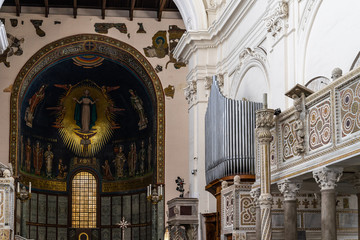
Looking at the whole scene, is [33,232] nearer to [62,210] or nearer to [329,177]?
[62,210]

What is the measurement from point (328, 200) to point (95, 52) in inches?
746

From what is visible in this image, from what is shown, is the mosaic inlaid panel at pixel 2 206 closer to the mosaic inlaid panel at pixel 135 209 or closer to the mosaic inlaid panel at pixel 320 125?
the mosaic inlaid panel at pixel 320 125

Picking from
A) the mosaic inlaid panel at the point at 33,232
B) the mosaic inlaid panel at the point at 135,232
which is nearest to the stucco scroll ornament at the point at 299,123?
the mosaic inlaid panel at the point at 135,232

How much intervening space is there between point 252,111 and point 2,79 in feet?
43.0

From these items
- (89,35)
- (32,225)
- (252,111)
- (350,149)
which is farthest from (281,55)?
(32,225)

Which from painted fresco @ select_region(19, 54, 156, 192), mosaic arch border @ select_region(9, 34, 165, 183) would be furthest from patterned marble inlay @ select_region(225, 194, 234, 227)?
painted fresco @ select_region(19, 54, 156, 192)

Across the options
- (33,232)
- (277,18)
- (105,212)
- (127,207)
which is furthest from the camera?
(105,212)

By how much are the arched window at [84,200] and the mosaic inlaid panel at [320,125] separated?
68.6 ft

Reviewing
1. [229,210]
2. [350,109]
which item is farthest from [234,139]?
[350,109]

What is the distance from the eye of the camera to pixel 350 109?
8.80 m

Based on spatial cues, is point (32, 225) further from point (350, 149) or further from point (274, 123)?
point (350, 149)

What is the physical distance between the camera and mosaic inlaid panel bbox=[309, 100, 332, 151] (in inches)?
374

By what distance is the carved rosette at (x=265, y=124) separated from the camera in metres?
11.3

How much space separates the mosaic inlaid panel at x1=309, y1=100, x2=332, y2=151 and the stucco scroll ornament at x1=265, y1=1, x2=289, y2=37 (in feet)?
14.9
